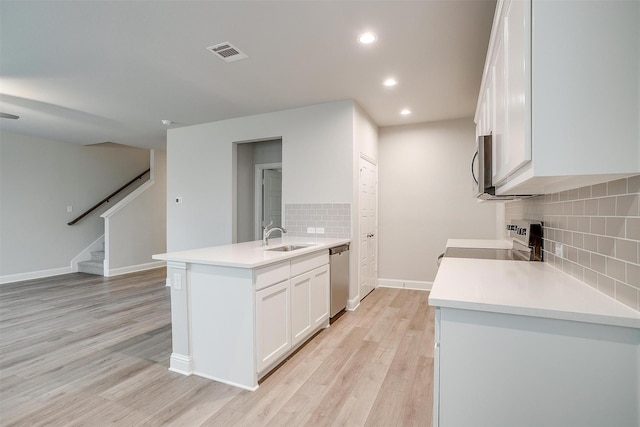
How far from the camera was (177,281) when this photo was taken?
7.82 feet

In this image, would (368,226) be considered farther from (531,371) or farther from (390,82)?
(531,371)

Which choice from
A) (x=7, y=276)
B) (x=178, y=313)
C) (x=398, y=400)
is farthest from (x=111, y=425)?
(x=7, y=276)

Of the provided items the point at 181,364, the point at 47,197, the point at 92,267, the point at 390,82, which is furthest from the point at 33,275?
the point at 390,82

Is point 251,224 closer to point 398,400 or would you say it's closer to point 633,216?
point 398,400

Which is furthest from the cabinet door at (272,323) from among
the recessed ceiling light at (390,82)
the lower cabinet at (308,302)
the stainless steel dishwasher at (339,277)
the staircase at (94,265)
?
the staircase at (94,265)

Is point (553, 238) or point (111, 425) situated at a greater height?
point (553, 238)

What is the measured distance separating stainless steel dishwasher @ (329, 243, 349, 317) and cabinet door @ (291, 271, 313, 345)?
52cm

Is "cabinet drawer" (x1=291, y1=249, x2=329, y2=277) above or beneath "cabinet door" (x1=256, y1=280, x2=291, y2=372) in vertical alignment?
above

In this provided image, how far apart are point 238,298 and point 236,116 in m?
3.19

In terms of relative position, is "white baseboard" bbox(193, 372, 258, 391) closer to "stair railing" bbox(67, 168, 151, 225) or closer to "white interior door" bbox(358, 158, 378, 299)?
"white interior door" bbox(358, 158, 378, 299)

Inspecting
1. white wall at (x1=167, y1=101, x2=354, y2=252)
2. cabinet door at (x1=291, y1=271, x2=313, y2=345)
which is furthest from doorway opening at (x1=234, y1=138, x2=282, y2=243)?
cabinet door at (x1=291, y1=271, x2=313, y2=345)

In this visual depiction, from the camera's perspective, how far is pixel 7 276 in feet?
17.9

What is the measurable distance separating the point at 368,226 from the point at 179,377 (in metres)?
2.97

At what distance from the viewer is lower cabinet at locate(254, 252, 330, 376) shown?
2.25 meters
